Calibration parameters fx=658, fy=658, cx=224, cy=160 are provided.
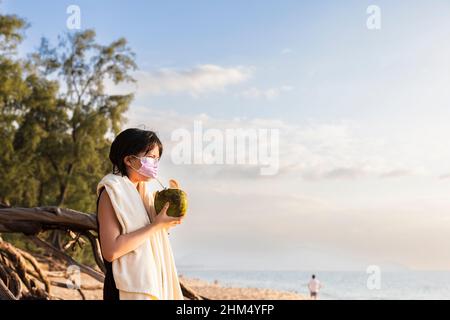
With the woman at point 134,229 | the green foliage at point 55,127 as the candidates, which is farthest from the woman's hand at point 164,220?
the green foliage at point 55,127

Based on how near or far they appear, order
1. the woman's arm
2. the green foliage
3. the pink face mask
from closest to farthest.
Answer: the woman's arm → the pink face mask → the green foliage

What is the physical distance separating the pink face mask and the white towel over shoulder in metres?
0.08

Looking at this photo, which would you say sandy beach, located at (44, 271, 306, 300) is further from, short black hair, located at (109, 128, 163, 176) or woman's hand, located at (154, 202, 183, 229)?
woman's hand, located at (154, 202, 183, 229)

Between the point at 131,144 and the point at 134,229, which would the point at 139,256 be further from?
the point at 131,144

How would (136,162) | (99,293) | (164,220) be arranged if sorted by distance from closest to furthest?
(164,220)
(136,162)
(99,293)

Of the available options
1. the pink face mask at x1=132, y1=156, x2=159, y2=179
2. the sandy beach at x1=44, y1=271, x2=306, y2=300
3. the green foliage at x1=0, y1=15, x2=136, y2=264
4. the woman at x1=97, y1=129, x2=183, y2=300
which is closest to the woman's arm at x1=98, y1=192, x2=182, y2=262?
the woman at x1=97, y1=129, x2=183, y2=300

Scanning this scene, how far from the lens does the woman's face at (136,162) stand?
9.06 feet

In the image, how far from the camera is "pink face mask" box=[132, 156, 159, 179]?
2.73 m

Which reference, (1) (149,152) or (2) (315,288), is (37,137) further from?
(1) (149,152)

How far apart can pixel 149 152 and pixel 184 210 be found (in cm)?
29

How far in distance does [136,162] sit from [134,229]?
294mm

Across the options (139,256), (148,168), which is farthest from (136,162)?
(139,256)

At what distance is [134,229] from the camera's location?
2.65m
